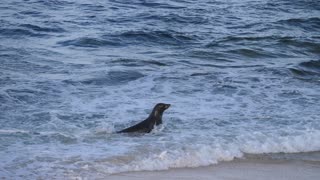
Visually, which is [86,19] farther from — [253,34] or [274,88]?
[274,88]

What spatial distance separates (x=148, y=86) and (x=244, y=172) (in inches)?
164

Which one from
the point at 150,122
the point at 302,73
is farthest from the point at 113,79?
the point at 302,73

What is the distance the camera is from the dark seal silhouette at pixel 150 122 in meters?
8.23

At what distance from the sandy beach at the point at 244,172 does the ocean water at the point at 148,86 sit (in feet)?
0.53

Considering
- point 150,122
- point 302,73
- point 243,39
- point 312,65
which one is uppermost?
point 150,122

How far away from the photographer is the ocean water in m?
7.42

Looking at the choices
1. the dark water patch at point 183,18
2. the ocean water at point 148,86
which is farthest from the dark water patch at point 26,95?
the dark water patch at point 183,18

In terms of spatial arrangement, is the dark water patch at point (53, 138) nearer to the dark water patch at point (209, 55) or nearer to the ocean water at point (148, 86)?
the ocean water at point (148, 86)

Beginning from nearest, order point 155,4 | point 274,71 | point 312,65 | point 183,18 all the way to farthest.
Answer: point 274,71 → point 312,65 → point 183,18 → point 155,4

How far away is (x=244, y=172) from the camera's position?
23.0 ft

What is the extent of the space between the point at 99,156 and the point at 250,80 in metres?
4.98

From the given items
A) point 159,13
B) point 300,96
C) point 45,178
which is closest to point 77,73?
point 300,96

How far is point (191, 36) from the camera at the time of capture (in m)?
16.2

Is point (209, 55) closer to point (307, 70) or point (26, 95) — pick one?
point (307, 70)
